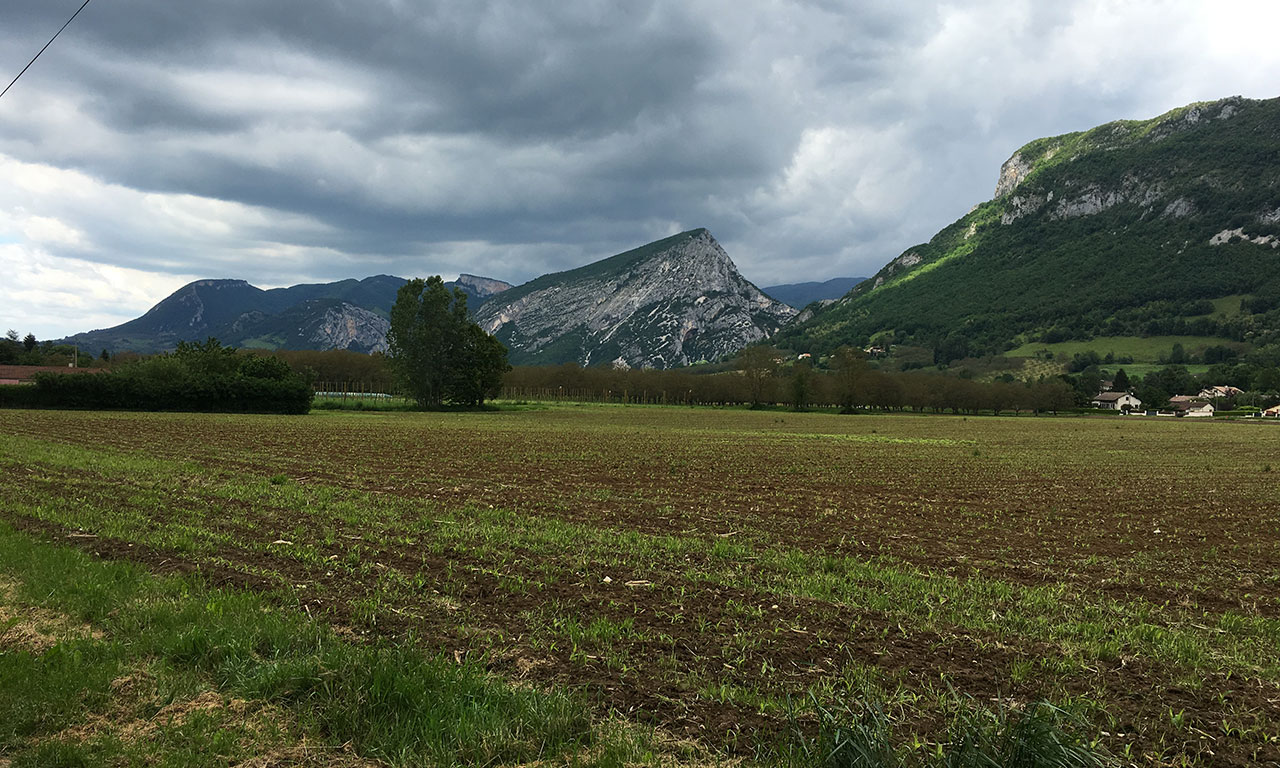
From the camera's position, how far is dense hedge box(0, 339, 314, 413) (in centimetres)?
5928

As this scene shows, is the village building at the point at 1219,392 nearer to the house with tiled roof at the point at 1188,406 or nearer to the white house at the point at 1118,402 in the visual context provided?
the house with tiled roof at the point at 1188,406

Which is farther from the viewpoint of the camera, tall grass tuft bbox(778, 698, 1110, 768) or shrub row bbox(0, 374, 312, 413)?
shrub row bbox(0, 374, 312, 413)

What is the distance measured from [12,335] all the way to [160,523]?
649ft

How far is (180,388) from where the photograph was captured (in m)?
63.7

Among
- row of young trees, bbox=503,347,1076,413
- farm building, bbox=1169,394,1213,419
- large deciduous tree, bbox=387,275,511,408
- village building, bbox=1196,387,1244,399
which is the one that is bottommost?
farm building, bbox=1169,394,1213,419

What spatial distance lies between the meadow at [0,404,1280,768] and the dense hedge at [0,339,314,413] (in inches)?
2154

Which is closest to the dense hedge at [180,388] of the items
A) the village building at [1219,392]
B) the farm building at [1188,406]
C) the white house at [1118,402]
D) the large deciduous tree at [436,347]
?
the large deciduous tree at [436,347]

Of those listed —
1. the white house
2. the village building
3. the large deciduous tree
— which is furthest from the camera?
the white house

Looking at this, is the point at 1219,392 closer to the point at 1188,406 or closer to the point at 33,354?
the point at 1188,406

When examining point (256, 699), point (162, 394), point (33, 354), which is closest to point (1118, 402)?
point (162, 394)

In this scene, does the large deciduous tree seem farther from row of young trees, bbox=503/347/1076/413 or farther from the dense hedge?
row of young trees, bbox=503/347/1076/413

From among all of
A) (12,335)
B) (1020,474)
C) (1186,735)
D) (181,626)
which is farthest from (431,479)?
(12,335)

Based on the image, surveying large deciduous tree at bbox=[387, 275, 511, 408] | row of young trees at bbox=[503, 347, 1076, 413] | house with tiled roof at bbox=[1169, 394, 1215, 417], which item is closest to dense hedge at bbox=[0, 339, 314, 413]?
large deciduous tree at bbox=[387, 275, 511, 408]

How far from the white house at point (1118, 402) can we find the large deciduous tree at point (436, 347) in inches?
6412
